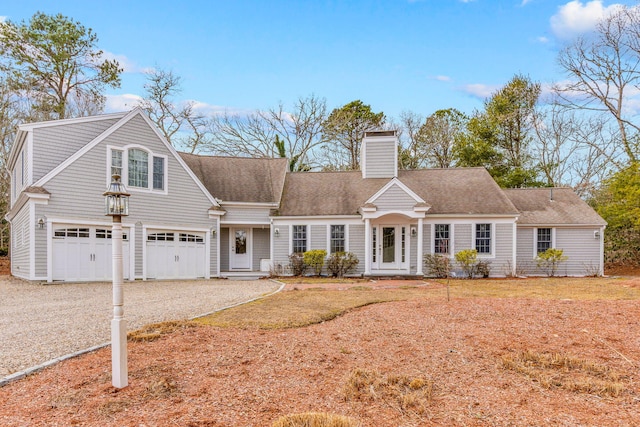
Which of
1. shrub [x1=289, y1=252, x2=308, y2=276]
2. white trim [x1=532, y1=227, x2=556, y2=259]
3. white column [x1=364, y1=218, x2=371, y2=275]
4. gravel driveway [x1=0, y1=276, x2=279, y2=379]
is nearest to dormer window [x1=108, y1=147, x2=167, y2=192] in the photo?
gravel driveway [x1=0, y1=276, x2=279, y2=379]

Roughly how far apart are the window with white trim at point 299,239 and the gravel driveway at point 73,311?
17.2ft

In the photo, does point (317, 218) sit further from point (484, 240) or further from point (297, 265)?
point (484, 240)

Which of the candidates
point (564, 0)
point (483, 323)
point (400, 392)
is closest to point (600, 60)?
point (564, 0)

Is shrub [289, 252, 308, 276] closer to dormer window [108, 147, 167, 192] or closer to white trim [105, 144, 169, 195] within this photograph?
white trim [105, 144, 169, 195]

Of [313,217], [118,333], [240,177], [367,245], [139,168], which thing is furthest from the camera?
[240,177]

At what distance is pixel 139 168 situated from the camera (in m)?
14.9

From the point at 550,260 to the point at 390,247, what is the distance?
6.84m

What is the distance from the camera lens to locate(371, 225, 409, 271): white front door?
54.5 ft

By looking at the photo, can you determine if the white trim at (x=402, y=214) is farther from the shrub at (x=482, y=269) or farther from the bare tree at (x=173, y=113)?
the bare tree at (x=173, y=113)

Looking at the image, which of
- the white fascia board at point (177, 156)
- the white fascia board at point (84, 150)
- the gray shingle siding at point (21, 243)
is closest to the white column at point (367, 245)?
the white fascia board at point (177, 156)

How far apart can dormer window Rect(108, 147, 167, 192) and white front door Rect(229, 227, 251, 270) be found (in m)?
4.19

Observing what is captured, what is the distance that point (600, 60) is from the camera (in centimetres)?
2292

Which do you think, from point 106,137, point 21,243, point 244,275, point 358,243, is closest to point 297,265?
point 244,275

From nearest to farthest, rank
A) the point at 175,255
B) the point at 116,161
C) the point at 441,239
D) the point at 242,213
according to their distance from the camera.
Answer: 1. the point at 116,161
2. the point at 175,255
3. the point at 441,239
4. the point at 242,213
